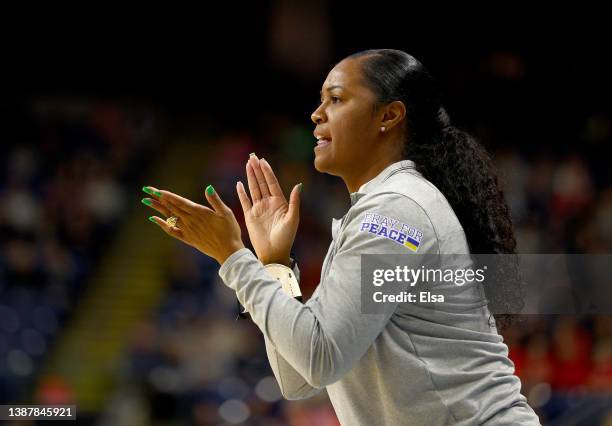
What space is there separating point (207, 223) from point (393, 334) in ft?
1.48

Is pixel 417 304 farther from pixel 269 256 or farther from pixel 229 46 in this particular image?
pixel 229 46

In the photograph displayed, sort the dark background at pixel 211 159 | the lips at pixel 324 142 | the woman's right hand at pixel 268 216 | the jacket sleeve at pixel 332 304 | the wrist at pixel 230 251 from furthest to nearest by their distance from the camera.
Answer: the dark background at pixel 211 159 < the lips at pixel 324 142 < the woman's right hand at pixel 268 216 < the wrist at pixel 230 251 < the jacket sleeve at pixel 332 304

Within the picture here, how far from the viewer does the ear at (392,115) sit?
6.74 ft

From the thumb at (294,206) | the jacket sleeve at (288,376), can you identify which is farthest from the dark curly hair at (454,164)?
the jacket sleeve at (288,376)

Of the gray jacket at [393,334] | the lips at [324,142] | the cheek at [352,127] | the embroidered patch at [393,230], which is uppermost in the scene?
the cheek at [352,127]

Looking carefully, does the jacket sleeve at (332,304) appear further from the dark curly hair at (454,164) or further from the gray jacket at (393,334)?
the dark curly hair at (454,164)

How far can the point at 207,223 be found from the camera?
1.89 meters

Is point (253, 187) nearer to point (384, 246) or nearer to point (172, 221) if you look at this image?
point (172, 221)

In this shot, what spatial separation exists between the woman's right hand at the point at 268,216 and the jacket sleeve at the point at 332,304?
0.14m

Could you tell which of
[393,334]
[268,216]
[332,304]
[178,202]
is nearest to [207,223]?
[178,202]

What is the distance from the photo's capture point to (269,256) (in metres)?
1.97

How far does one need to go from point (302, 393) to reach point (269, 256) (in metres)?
0.35

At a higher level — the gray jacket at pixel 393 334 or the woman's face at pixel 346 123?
the woman's face at pixel 346 123

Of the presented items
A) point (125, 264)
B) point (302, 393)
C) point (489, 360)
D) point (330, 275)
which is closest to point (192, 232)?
point (330, 275)
